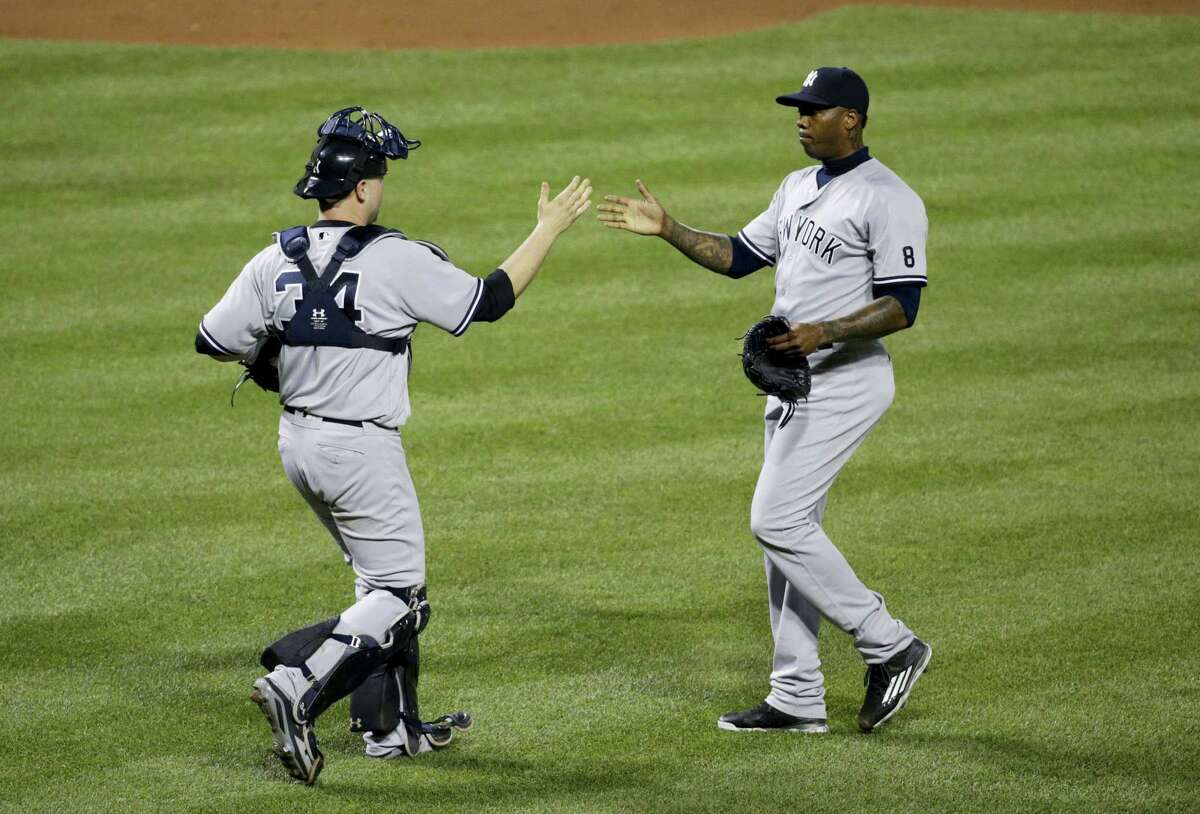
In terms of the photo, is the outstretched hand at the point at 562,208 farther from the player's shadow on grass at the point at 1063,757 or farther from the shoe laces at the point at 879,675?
the player's shadow on grass at the point at 1063,757

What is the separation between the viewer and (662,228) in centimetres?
559

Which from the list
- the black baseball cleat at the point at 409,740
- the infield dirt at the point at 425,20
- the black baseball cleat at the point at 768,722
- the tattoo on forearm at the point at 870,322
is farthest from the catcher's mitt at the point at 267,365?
the infield dirt at the point at 425,20

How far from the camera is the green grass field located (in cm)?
509

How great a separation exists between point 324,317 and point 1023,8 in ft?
47.1

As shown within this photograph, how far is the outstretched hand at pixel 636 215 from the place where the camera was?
551 centimetres

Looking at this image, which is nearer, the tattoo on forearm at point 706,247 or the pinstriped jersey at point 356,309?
the pinstriped jersey at point 356,309

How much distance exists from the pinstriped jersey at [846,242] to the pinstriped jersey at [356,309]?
115cm

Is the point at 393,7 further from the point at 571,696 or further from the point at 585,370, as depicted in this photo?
the point at 571,696

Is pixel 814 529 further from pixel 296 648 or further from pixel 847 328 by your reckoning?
pixel 296 648

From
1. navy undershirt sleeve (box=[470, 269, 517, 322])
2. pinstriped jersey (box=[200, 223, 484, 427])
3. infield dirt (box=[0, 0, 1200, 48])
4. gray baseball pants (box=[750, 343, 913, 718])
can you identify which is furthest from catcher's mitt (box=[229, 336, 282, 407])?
infield dirt (box=[0, 0, 1200, 48])

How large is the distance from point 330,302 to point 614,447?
373 cm

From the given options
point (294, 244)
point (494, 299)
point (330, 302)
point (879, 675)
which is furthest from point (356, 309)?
point (879, 675)

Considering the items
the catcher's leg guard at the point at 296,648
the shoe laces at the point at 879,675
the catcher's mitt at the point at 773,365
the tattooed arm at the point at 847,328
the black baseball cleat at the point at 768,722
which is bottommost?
the black baseball cleat at the point at 768,722

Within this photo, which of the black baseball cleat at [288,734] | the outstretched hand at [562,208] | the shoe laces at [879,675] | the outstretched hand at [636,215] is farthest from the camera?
the outstretched hand at [636,215]
